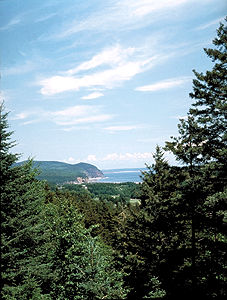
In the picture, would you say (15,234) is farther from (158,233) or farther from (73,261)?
(158,233)

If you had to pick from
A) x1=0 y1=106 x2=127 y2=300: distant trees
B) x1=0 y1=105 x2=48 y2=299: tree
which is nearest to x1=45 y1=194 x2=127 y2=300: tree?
x1=0 y1=106 x2=127 y2=300: distant trees

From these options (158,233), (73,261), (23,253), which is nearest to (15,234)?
(23,253)

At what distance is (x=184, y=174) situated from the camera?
14250 mm

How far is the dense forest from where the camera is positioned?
1111cm

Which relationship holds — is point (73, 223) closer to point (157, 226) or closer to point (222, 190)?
point (157, 226)

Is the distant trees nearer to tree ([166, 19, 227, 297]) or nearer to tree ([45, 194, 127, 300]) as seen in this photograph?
tree ([45, 194, 127, 300])

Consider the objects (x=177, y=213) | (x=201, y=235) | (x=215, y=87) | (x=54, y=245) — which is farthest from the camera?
(x=54, y=245)

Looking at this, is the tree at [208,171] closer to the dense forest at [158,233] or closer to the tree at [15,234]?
the dense forest at [158,233]

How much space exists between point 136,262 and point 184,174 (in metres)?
7.12

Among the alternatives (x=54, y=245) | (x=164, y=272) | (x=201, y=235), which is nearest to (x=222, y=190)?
(x=201, y=235)

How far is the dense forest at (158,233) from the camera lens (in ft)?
36.4

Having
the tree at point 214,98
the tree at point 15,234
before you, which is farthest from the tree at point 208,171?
the tree at point 15,234

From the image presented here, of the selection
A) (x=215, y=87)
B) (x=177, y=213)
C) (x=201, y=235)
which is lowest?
(x=201, y=235)

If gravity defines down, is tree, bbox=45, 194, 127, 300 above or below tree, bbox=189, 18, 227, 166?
below
